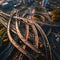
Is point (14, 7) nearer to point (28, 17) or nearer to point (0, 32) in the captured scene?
point (28, 17)

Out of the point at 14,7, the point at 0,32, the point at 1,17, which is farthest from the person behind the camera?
the point at 14,7

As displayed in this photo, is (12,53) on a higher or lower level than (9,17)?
lower

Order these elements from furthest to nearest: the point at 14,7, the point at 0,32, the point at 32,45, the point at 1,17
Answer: the point at 14,7 < the point at 1,17 < the point at 0,32 < the point at 32,45

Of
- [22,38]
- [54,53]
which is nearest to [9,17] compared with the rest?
[22,38]

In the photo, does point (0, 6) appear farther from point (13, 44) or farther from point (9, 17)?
point (13, 44)

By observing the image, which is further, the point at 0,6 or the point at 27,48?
the point at 0,6

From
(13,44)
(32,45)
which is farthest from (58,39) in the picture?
(13,44)
